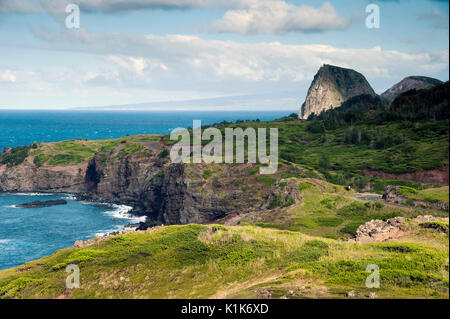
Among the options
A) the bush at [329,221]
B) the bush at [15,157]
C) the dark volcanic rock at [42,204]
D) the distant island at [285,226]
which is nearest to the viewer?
the distant island at [285,226]

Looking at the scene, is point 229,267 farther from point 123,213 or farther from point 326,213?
point 123,213

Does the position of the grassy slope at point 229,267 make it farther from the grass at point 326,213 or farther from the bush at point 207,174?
the bush at point 207,174

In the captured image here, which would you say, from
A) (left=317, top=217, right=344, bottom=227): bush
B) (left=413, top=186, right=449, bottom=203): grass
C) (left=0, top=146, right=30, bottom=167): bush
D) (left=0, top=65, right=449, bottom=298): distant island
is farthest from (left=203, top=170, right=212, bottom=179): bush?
(left=0, top=146, right=30, bottom=167): bush

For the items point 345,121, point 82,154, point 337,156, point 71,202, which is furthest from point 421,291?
point 82,154

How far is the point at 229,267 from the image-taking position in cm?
2791

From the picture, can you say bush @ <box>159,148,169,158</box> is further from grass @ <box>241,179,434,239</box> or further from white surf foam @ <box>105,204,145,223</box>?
grass @ <box>241,179,434,239</box>

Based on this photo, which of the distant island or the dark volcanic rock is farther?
the dark volcanic rock

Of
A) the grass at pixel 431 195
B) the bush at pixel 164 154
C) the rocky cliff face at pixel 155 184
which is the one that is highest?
the bush at pixel 164 154

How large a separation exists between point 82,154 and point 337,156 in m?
97.2

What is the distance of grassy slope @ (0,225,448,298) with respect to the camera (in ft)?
71.1

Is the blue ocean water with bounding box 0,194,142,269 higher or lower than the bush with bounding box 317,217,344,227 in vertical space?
lower

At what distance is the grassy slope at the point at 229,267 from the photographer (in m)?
21.7

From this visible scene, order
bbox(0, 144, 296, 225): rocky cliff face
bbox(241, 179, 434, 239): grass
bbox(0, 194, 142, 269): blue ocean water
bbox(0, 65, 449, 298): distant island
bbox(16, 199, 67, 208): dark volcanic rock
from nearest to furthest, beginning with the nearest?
bbox(0, 65, 449, 298): distant island, bbox(241, 179, 434, 239): grass, bbox(0, 194, 142, 269): blue ocean water, bbox(0, 144, 296, 225): rocky cliff face, bbox(16, 199, 67, 208): dark volcanic rock

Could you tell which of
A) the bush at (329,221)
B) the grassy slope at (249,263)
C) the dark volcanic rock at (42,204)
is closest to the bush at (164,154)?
the dark volcanic rock at (42,204)
